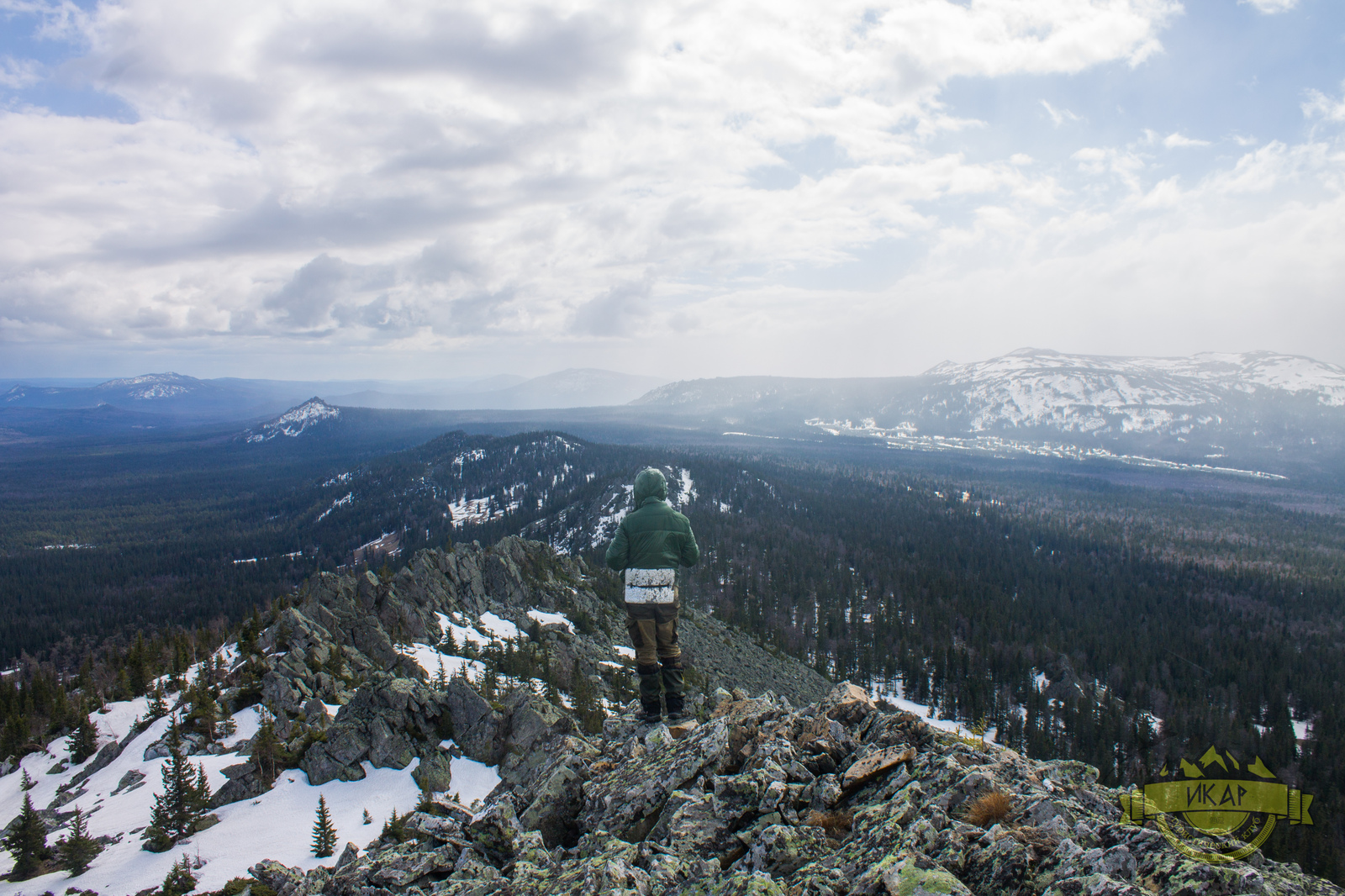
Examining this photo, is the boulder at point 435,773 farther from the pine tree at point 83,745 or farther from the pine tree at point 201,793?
the pine tree at point 83,745

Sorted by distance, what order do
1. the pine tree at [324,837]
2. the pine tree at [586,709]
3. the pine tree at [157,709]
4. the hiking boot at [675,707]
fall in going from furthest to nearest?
the pine tree at [586,709] → the pine tree at [157,709] → the pine tree at [324,837] → the hiking boot at [675,707]

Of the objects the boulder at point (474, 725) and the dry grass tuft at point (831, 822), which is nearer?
the dry grass tuft at point (831, 822)

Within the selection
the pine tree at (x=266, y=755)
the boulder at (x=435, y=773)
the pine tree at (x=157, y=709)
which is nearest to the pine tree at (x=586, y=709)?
the boulder at (x=435, y=773)

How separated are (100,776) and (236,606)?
129125 millimetres

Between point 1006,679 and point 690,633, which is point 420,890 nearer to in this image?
point 690,633

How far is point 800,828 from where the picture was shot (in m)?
7.95

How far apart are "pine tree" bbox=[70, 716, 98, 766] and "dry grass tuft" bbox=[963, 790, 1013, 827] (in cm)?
4405

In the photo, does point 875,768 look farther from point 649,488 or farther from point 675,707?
point 649,488

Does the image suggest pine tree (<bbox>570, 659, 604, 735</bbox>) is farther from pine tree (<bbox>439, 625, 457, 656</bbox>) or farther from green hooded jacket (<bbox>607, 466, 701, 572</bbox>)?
green hooded jacket (<bbox>607, 466, 701, 572</bbox>)

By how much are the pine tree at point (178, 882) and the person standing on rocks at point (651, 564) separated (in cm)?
1495

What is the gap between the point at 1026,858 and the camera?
6078 millimetres

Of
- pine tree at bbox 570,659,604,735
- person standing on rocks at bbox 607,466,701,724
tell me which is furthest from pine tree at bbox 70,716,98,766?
person standing on rocks at bbox 607,466,701,724

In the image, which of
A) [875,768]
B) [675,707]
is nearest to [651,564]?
[675,707]

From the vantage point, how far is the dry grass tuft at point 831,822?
802 cm
